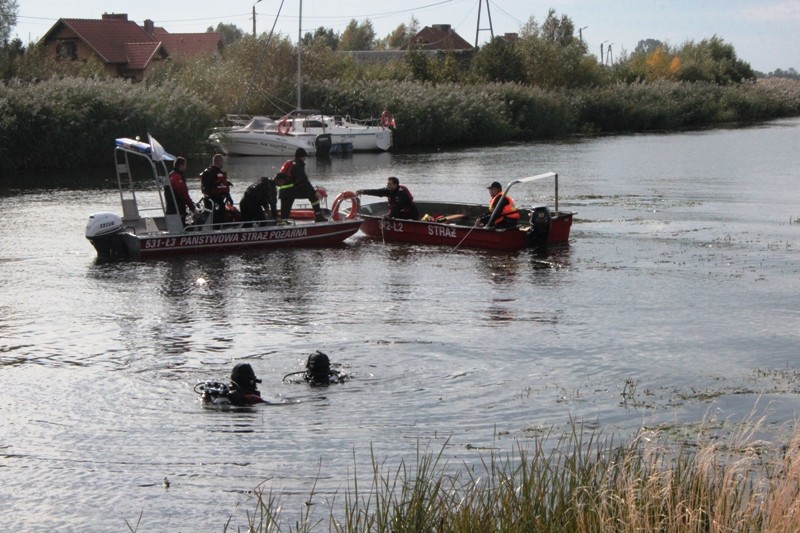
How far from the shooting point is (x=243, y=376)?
38.7ft

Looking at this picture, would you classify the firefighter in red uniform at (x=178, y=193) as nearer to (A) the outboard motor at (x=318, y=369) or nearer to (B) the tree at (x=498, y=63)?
(A) the outboard motor at (x=318, y=369)

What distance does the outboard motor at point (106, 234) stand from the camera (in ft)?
68.2

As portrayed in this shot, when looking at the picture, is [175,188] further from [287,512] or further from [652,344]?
[287,512]

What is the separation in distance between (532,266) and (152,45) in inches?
2369

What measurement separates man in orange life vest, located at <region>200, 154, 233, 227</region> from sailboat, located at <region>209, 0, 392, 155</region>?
28057 millimetres

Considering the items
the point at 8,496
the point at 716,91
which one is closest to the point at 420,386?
the point at 8,496

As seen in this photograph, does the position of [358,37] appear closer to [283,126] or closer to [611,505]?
[283,126]

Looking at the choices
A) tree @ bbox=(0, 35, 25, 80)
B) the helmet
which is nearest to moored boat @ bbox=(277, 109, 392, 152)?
tree @ bbox=(0, 35, 25, 80)

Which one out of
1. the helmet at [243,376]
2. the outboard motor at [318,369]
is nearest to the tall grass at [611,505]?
the helmet at [243,376]

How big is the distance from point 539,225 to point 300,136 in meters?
30.1

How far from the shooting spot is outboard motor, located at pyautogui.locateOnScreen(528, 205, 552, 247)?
72.2 feet

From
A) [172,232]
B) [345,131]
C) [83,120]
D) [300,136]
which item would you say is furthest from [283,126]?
[172,232]

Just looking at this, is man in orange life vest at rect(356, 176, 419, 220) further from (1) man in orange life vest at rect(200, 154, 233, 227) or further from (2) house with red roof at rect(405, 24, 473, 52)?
(2) house with red roof at rect(405, 24, 473, 52)

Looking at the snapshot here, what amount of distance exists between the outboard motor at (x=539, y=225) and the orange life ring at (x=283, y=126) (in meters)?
30.4
